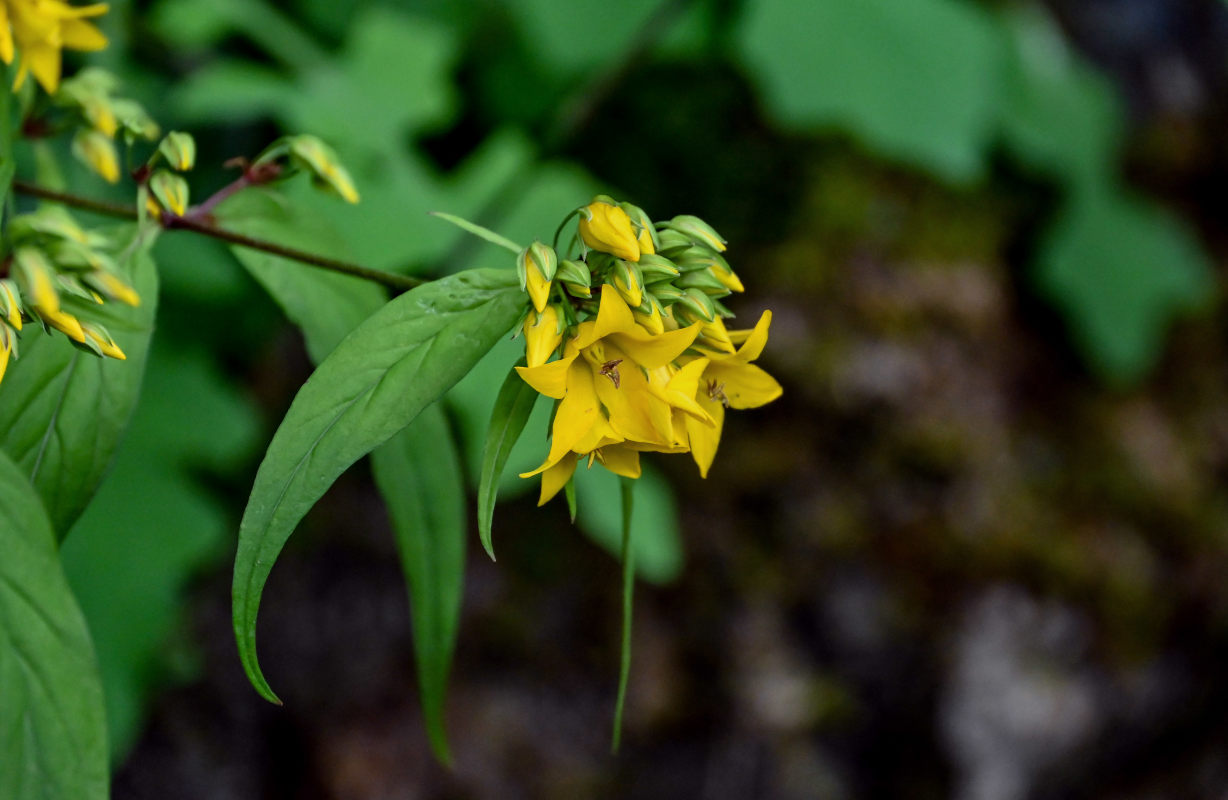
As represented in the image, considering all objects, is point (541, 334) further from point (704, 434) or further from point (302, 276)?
point (302, 276)


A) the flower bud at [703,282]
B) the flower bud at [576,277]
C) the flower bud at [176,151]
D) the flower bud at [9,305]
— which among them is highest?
the flower bud at [703,282]

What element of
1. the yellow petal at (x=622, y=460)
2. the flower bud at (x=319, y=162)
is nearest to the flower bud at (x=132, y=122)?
the flower bud at (x=319, y=162)

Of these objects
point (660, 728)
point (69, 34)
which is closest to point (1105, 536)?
point (660, 728)

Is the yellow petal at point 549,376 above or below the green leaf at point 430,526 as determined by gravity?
above

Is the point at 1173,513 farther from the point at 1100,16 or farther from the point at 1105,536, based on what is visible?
the point at 1100,16

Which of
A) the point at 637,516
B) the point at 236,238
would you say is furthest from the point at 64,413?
the point at 637,516

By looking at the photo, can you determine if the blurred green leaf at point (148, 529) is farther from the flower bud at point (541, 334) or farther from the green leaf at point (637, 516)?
the flower bud at point (541, 334)
